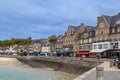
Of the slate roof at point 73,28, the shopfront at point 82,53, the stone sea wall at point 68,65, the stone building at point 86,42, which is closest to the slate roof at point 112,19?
the stone building at point 86,42

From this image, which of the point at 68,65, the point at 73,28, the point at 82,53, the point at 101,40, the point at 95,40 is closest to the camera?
the point at 68,65

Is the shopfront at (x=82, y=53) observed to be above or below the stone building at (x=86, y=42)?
below

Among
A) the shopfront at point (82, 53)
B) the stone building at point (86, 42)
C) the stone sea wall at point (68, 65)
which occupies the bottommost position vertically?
the stone sea wall at point (68, 65)

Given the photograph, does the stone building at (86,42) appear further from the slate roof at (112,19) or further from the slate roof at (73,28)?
the slate roof at (73,28)

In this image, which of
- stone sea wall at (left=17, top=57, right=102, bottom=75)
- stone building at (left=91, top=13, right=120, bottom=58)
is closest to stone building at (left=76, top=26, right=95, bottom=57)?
stone building at (left=91, top=13, right=120, bottom=58)

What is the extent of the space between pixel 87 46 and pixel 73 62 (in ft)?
102

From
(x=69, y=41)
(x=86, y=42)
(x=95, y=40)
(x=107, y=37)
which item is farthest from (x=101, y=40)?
(x=69, y=41)

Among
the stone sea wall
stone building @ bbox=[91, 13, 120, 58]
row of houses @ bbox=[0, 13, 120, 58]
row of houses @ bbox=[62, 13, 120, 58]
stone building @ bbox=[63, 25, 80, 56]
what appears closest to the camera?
the stone sea wall

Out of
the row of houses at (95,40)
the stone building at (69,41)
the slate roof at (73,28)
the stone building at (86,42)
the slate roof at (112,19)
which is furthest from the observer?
the slate roof at (73,28)

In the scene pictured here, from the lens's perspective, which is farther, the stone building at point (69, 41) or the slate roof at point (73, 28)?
the slate roof at point (73, 28)

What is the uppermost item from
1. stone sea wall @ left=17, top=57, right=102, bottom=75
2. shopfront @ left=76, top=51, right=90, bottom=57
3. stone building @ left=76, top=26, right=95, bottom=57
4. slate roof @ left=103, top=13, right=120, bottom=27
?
slate roof @ left=103, top=13, right=120, bottom=27

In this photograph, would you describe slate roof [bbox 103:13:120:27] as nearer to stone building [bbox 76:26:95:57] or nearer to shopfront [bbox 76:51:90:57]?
stone building [bbox 76:26:95:57]

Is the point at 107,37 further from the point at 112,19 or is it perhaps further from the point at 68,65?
the point at 68,65

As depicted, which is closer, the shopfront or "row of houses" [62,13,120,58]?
"row of houses" [62,13,120,58]
